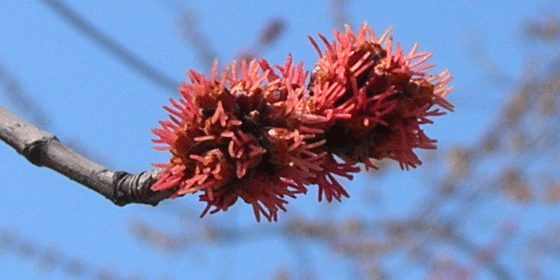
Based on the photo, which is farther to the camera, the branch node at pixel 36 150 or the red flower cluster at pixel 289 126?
the branch node at pixel 36 150

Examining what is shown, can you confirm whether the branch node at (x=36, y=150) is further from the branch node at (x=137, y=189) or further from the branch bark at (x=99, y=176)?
the branch node at (x=137, y=189)

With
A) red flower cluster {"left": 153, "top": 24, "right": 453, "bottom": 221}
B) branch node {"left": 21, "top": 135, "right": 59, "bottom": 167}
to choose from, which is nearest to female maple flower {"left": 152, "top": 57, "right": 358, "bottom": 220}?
red flower cluster {"left": 153, "top": 24, "right": 453, "bottom": 221}

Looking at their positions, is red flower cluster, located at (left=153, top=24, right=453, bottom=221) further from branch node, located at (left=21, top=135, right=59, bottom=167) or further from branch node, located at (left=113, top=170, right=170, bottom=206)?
branch node, located at (left=21, top=135, right=59, bottom=167)

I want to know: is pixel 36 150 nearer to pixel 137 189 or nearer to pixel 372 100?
pixel 137 189

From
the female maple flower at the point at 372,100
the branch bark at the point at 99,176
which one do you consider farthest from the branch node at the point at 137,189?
the female maple flower at the point at 372,100

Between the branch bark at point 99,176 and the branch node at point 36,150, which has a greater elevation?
the branch node at point 36,150

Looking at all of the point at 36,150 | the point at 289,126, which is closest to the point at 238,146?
the point at 289,126

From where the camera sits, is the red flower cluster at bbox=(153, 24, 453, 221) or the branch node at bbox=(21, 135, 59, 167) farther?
the branch node at bbox=(21, 135, 59, 167)
